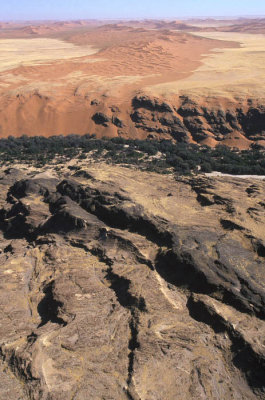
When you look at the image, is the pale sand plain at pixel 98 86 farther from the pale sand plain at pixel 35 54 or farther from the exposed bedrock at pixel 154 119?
the pale sand plain at pixel 35 54

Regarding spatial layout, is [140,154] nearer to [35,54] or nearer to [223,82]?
[223,82]

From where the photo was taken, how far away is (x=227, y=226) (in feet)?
37.1

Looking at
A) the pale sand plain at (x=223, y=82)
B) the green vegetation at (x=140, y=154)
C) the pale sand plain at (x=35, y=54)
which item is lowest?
the green vegetation at (x=140, y=154)

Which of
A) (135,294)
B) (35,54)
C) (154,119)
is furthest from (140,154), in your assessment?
(35,54)

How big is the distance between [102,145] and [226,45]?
7874cm

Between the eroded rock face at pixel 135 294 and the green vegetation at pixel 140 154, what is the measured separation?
41.1 feet

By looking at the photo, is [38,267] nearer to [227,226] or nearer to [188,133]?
[227,226]

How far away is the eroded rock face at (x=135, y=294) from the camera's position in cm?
743

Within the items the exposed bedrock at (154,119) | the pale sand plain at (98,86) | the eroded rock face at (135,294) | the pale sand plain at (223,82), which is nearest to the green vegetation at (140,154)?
the exposed bedrock at (154,119)

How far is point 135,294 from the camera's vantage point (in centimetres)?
931

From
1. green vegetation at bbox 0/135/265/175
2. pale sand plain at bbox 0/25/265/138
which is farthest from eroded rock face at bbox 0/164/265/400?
pale sand plain at bbox 0/25/265/138

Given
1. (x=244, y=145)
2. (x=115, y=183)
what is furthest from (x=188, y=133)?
(x=115, y=183)

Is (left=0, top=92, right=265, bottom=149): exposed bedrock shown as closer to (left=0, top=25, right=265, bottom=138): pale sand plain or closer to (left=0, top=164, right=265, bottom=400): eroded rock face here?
(left=0, top=25, right=265, bottom=138): pale sand plain

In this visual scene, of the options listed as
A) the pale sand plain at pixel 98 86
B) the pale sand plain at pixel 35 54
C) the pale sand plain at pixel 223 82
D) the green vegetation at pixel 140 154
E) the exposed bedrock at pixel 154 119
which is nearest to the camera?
the green vegetation at pixel 140 154
